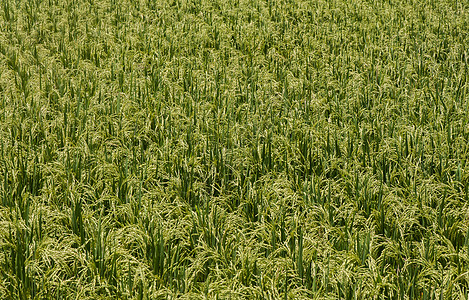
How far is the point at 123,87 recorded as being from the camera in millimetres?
6375

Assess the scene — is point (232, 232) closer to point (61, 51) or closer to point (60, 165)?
point (60, 165)

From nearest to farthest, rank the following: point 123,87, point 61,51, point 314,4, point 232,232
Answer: point 232,232 → point 123,87 → point 61,51 → point 314,4

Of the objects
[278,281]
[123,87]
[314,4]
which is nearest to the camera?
[278,281]

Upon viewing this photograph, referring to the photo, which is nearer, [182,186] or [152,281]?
[152,281]

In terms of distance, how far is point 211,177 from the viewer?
466 centimetres

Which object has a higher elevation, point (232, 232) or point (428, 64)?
point (428, 64)

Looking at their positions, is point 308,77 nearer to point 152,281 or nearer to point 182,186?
point 182,186

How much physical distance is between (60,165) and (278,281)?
205 centimetres

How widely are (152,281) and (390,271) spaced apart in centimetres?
141

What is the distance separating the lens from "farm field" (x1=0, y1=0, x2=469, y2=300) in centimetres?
344

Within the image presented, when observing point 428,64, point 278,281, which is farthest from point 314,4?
point 278,281

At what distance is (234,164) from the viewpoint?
4.80 meters

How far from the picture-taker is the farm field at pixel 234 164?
3.44 m

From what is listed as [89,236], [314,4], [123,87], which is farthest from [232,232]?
[314,4]
